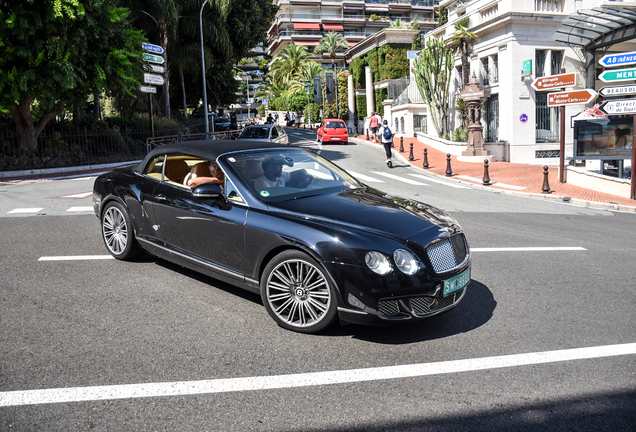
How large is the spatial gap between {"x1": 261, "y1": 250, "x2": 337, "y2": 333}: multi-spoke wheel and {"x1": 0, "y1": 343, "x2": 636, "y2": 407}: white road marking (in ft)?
2.17

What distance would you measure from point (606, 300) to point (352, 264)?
117 inches

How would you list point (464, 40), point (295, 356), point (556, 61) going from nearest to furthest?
point (295, 356) → point (556, 61) → point (464, 40)

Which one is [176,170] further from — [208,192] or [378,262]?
[378,262]

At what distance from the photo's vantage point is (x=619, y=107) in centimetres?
1425

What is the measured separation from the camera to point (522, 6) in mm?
26156

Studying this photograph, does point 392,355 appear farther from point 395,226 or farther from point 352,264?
point 395,226

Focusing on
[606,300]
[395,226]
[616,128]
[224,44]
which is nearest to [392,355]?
[395,226]

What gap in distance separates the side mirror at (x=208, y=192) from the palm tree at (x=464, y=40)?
2737cm

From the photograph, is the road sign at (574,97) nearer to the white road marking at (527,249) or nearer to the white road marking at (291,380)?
the white road marking at (527,249)

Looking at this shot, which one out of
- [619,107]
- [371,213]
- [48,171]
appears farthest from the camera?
[48,171]

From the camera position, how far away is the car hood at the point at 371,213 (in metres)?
4.37

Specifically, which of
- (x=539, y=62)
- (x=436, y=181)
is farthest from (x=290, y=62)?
(x=436, y=181)

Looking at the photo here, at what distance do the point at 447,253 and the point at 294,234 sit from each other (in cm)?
129

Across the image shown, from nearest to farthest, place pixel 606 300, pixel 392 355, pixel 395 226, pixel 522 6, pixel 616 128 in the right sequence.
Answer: pixel 392 355 < pixel 395 226 < pixel 606 300 < pixel 616 128 < pixel 522 6
